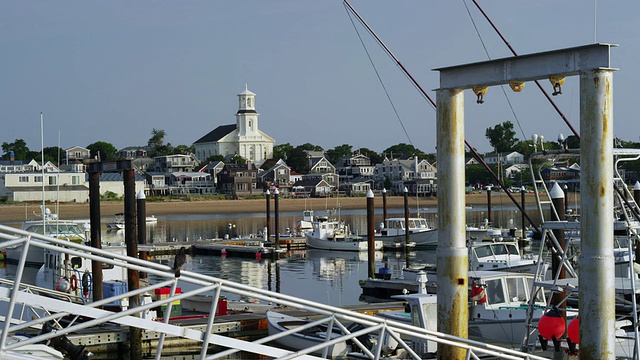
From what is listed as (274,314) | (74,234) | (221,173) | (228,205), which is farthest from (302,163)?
(274,314)

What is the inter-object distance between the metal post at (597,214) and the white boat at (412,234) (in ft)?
160

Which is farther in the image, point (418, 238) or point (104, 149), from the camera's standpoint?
point (104, 149)

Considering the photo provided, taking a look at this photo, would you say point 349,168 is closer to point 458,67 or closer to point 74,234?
point 74,234

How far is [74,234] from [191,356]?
18875 millimetres

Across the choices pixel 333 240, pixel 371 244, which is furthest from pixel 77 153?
pixel 371 244

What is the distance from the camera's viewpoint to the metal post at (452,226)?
1258cm

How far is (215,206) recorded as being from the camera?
454 ft

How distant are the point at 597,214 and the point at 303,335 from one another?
38.3 ft

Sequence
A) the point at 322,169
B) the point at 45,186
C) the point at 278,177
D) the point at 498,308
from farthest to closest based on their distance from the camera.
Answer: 1. the point at 322,169
2. the point at 278,177
3. the point at 45,186
4. the point at 498,308

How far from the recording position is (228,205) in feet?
458

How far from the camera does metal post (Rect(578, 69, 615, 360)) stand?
11.1 metres

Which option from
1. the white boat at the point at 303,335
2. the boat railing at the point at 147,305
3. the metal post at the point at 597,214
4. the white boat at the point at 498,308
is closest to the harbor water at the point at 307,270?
the white boat at the point at 303,335

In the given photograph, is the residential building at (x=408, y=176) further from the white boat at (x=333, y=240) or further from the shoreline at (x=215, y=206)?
the white boat at (x=333, y=240)

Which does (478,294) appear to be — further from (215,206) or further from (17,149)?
(17,149)
